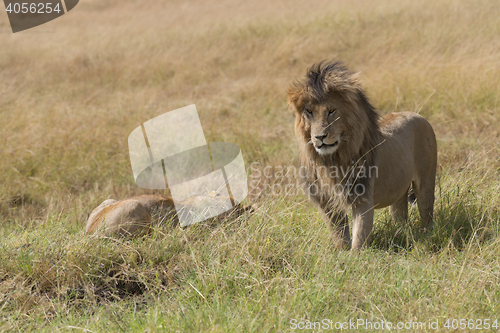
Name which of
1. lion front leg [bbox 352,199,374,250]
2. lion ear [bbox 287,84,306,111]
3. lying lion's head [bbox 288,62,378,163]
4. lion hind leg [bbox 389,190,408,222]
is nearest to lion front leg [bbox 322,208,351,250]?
lion front leg [bbox 352,199,374,250]

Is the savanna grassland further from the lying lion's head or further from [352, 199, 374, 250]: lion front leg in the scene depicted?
the lying lion's head

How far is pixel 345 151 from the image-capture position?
363cm

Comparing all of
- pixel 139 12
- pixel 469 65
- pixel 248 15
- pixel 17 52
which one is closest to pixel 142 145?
pixel 469 65

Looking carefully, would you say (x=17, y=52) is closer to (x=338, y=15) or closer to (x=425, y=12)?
(x=338, y=15)

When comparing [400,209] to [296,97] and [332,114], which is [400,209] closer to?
[332,114]

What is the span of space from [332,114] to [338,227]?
94 centimetres

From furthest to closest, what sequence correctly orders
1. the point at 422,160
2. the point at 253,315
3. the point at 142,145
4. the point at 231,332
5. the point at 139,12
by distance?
the point at 139,12 → the point at 142,145 → the point at 422,160 → the point at 253,315 → the point at 231,332

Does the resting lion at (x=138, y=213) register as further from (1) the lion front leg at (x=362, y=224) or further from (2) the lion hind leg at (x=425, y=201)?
(2) the lion hind leg at (x=425, y=201)

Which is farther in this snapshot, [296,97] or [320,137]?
[296,97]

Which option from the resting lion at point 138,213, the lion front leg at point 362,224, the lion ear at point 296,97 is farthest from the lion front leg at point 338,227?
the lion ear at point 296,97

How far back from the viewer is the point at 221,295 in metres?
2.92

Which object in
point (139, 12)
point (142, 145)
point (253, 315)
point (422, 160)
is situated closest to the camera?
point (253, 315)

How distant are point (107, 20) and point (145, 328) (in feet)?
65.1

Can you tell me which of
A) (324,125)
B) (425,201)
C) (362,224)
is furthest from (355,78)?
(425,201)
